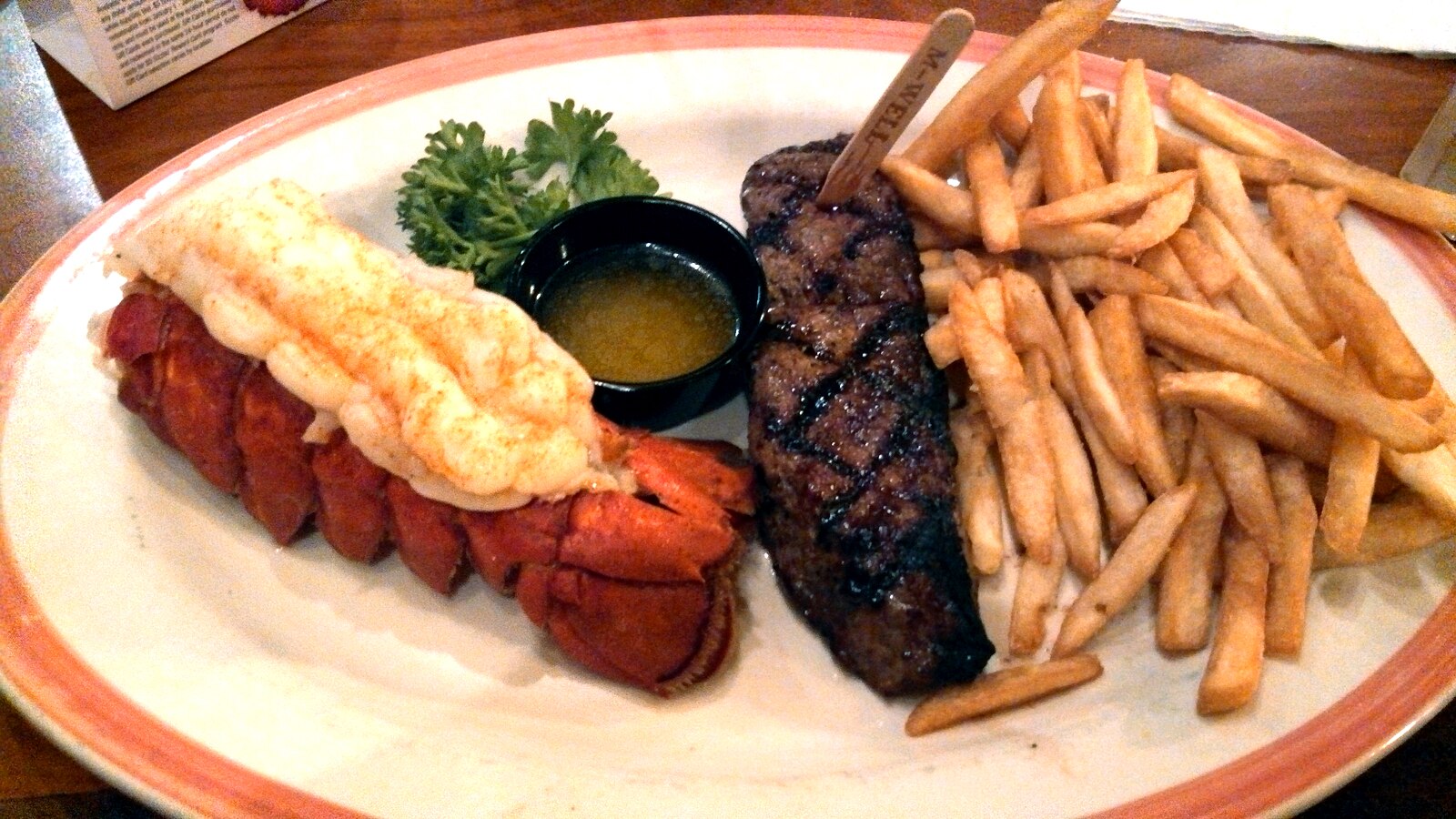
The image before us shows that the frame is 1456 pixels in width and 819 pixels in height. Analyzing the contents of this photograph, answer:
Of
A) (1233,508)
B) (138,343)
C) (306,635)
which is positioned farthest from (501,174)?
(1233,508)

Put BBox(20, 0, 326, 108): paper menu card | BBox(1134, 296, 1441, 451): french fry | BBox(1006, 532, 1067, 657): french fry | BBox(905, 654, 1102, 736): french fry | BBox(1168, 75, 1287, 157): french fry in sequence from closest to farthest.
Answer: BBox(1134, 296, 1441, 451): french fry → BBox(905, 654, 1102, 736): french fry → BBox(1006, 532, 1067, 657): french fry → BBox(1168, 75, 1287, 157): french fry → BBox(20, 0, 326, 108): paper menu card

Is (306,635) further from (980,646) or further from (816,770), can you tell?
(980,646)

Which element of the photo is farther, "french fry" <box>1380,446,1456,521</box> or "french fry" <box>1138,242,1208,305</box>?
"french fry" <box>1138,242,1208,305</box>

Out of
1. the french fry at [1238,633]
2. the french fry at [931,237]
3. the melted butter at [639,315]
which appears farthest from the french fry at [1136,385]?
the melted butter at [639,315]

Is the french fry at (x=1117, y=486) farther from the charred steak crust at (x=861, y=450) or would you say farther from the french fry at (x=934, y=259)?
the french fry at (x=934, y=259)

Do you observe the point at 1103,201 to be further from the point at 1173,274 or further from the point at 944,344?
the point at 944,344

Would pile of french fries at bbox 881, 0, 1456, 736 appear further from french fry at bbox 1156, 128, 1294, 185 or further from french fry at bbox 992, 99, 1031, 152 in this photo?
french fry at bbox 992, 99, 1031, 152

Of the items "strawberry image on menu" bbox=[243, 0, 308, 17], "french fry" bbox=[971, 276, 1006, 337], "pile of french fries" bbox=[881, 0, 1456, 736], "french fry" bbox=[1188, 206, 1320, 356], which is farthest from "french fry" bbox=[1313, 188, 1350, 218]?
"strawberry image on menu" bbox=[243, 0, 308, 17]

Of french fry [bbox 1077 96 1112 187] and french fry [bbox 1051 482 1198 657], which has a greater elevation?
french fry [bbox 1077 96 1112 187]

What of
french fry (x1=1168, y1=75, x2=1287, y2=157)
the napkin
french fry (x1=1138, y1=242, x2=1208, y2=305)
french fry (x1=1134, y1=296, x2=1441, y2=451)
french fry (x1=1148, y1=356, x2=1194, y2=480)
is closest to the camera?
french fry (x1=1134, y1=296, x2=1441, y2=451)
